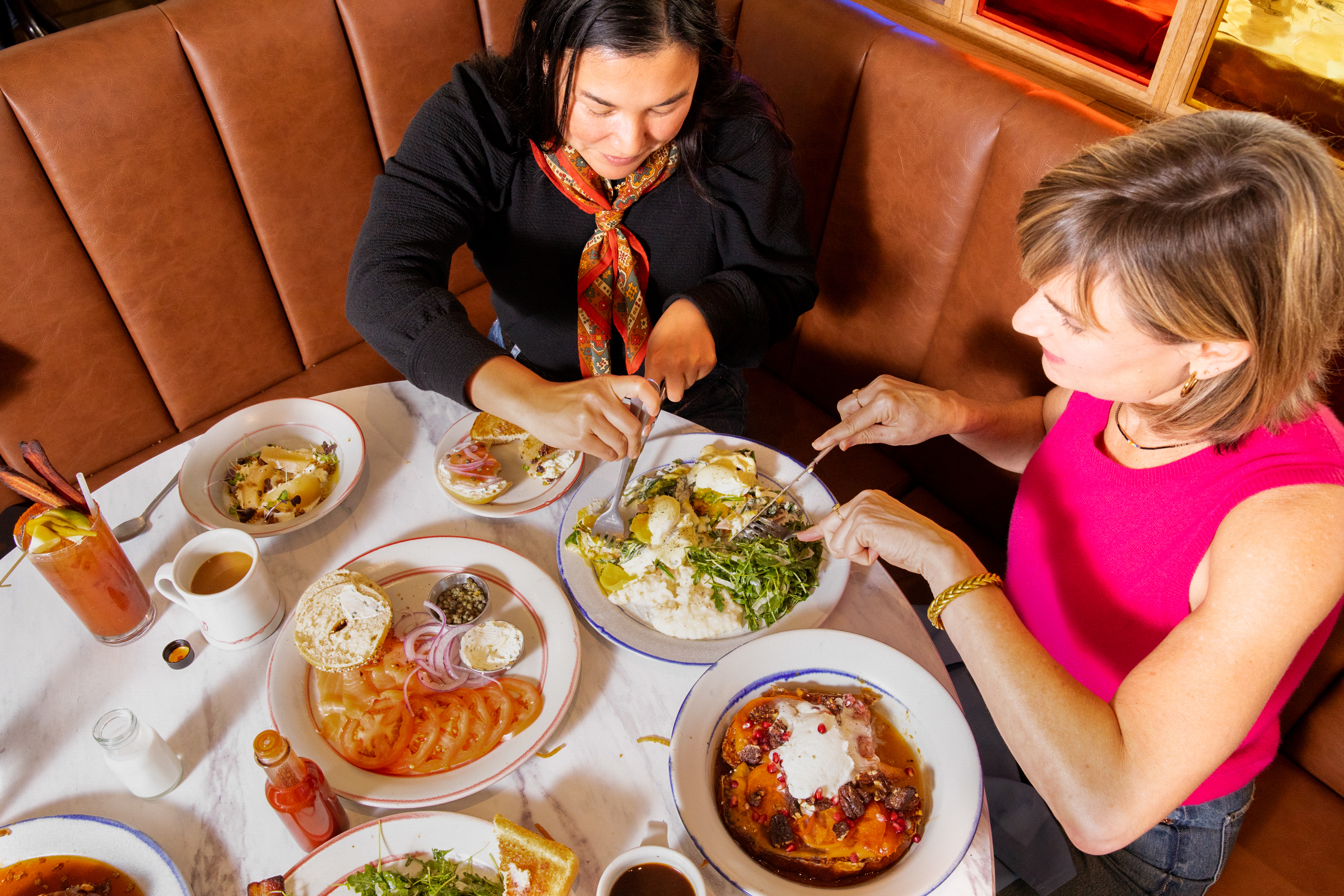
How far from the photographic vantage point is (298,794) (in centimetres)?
113

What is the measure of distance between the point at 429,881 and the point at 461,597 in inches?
18.6

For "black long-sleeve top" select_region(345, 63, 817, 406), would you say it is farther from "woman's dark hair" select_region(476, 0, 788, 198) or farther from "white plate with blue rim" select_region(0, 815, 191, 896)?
"white plate with blue rim" select_region(0, 815, 191, 896)

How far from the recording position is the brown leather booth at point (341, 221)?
1884 mm

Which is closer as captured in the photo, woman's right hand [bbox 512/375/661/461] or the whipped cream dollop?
the whipped cream dollop

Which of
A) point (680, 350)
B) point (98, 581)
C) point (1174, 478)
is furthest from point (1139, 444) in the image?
point (98, 581)

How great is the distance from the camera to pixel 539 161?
1812 millimetres

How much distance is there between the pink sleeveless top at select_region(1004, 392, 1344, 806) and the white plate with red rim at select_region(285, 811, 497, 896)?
41.7 inches

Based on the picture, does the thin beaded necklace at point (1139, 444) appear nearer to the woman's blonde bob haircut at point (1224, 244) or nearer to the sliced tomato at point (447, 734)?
the woman's blonde bob haircut at point (1224, 244)

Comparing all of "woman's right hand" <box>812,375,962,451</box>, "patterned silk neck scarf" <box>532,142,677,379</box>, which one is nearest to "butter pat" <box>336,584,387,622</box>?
"patterned silk neck scarf" <box>532,142,677,379</box>

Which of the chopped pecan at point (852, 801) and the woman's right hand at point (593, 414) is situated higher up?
the woman's right hand at point (593, 414)

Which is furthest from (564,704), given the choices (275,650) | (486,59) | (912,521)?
(486,59)

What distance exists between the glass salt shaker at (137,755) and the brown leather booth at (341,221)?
1.37m

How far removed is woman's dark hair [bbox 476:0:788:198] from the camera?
1.44 meters

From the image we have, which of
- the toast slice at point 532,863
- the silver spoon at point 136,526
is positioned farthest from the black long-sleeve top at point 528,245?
the toast slice at point 532,863
